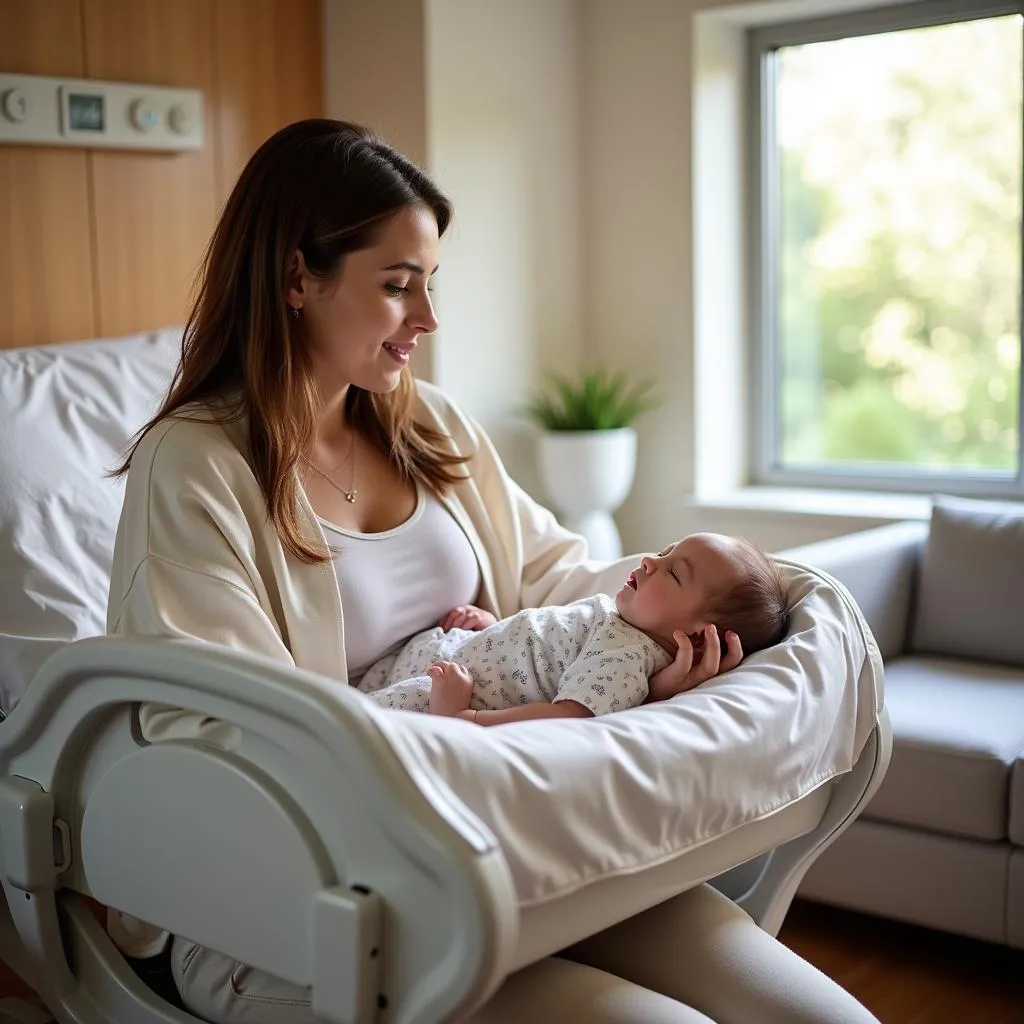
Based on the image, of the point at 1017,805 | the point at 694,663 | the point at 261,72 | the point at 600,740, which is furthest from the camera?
the point at 261,72

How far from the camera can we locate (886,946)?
243 centimetres

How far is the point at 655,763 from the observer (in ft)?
4.09

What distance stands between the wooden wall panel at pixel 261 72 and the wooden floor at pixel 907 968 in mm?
1802

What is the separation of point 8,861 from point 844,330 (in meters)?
2.89

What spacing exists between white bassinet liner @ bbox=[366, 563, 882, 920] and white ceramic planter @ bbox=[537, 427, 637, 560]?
6.43 ft

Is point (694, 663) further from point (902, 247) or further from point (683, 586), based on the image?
point (902, 247)

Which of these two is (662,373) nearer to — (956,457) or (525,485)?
(525,485)

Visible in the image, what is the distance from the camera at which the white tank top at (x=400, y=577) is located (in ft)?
5.57

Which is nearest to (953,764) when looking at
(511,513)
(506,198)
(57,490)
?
(511,513)

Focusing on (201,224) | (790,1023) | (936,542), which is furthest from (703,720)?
(201,224)

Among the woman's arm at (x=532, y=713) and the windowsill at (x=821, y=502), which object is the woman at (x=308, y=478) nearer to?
the woman's arm at (x=532, y=713)

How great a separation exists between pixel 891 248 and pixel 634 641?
2424 millimetres

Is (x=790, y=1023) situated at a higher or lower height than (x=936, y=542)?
lower

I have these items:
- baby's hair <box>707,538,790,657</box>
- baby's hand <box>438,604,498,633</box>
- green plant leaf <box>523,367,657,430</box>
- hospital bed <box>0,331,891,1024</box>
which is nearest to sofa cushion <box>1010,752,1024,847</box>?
hospital bed <box>0,331,891,1024</box>
